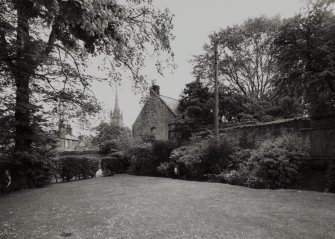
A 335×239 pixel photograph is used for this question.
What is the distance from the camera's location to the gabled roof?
28.9 m

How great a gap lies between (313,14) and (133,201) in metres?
10.4

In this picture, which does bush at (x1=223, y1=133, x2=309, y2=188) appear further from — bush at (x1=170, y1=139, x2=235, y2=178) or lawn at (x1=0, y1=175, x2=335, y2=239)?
bush at (x1=170, y1=139, x2=235, y2=178)

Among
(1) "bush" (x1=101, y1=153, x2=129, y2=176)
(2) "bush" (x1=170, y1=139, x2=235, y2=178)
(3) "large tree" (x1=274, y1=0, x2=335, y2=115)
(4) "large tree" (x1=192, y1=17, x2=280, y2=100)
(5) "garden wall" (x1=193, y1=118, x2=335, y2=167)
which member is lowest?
(1) "bush" (x1=101, y1=153, x2=129, y2=176)

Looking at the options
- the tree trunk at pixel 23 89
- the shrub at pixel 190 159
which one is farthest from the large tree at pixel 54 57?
the shrub at pixel 190 159

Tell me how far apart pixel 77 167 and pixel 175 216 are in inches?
461

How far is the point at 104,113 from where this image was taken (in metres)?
13.9

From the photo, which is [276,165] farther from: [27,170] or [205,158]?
[27,170]

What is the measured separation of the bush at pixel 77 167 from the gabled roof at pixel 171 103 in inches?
522

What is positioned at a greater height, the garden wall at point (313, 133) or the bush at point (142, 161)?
the garden wall at point (313, 133)

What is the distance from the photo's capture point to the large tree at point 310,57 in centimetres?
955

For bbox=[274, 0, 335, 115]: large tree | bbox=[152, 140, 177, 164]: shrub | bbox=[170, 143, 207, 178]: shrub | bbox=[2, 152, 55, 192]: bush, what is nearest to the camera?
bbox=[274, 0, 335, 115]: large tree

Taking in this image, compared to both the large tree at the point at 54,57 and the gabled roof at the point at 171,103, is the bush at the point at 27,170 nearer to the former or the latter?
the large tree at the point at 54,57

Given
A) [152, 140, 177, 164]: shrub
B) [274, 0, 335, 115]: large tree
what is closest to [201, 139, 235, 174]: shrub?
[152, 140, 177, 164]: shrub

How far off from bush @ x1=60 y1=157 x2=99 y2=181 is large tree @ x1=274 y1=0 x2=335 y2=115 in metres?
12.9
